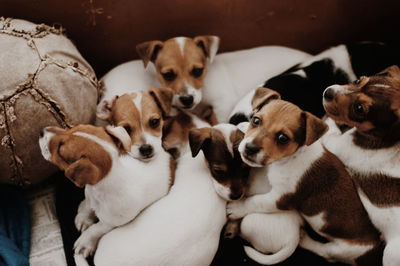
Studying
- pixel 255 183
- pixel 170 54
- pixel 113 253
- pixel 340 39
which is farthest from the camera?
pixel 340 39

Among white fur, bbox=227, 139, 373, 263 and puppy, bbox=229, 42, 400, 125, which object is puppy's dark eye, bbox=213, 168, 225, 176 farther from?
puppy, bbox=229, 42, 400, 125

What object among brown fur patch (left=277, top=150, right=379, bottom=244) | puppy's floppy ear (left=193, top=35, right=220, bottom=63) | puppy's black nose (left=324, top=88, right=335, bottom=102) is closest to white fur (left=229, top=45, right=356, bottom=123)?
puppy's floppy ear (left=193, top=35, right=220, bottom=63)

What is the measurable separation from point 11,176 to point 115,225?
28.7 inches

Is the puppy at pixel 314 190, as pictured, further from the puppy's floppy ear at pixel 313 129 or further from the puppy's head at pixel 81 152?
the puppy's head at pixel 81 152

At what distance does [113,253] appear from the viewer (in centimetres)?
221

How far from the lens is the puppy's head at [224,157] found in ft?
7.69

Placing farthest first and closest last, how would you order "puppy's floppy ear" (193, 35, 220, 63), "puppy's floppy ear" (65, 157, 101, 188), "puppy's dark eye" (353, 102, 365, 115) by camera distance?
"puppy's floppy ear" (193, 35, 220, 63) → "puppy's dark eye" (353, 102, 365, 115) → "puppy's floppy ear" (65, 157, 101, 188)

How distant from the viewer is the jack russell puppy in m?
2.79

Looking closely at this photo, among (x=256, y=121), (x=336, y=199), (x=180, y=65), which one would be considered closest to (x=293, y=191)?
(x=336, y=199)

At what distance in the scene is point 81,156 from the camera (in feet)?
6.65

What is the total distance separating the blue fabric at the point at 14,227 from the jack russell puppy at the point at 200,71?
85 centimetres

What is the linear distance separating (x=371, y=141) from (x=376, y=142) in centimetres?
3

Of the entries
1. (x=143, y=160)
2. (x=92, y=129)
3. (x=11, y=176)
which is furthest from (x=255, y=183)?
(x=11, y=176)

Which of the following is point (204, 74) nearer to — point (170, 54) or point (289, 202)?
point (170, 54)
